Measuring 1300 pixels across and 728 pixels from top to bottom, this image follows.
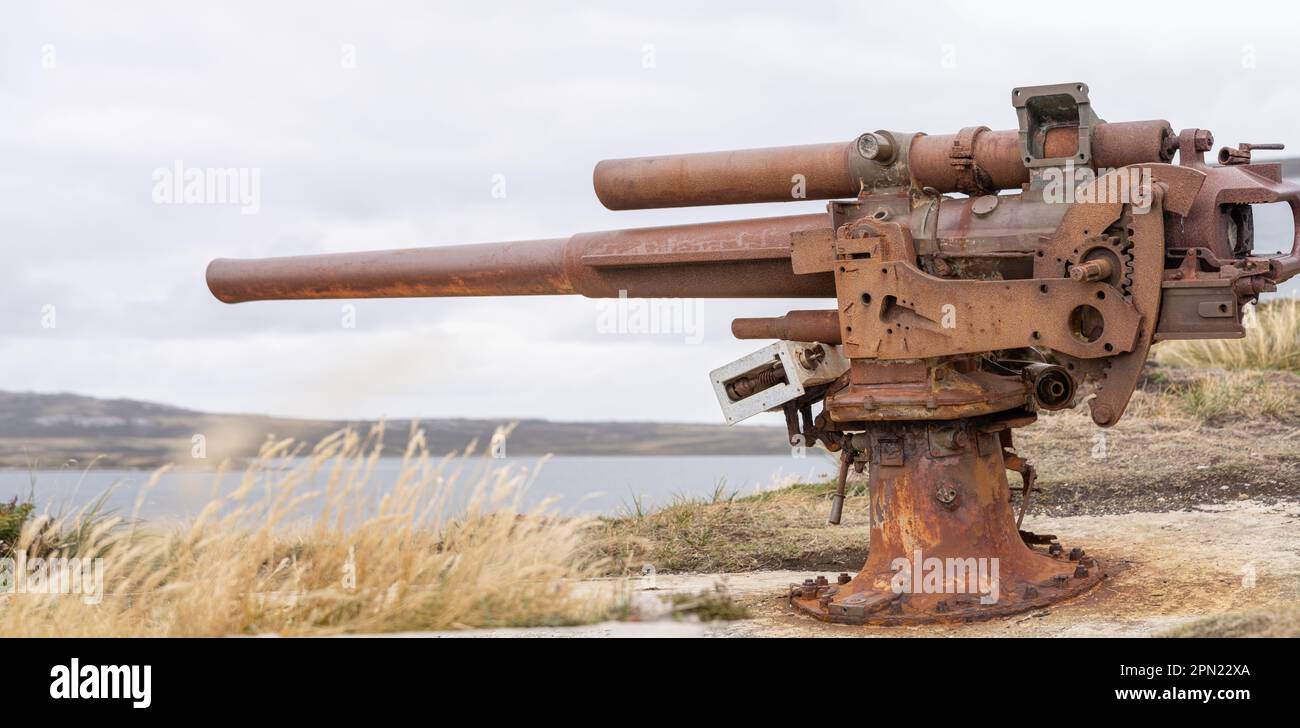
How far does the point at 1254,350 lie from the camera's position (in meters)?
16.6

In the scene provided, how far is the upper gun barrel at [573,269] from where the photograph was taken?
778cm

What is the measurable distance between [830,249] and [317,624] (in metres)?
3.17

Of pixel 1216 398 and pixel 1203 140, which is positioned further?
pixel 1216 398

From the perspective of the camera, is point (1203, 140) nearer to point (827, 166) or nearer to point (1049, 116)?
point (1049, 116)

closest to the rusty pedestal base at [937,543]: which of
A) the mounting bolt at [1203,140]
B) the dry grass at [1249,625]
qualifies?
the dry grass at [1249,625]

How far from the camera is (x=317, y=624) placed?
668cm

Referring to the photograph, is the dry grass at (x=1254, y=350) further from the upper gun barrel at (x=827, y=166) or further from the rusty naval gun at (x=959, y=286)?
the upper gun barrel at (x=827, y=166)

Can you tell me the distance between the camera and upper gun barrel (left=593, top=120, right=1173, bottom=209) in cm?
703

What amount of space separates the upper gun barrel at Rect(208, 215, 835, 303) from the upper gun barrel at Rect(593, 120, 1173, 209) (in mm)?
174

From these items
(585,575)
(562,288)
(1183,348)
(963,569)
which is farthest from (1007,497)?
(1183,348)

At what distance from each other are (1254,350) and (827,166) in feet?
35.9

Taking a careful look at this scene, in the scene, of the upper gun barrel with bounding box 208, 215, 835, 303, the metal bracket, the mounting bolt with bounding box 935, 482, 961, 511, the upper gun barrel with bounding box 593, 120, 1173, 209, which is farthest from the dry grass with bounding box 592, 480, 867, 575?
the metal bracket

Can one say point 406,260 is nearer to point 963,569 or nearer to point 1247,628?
point 963,569

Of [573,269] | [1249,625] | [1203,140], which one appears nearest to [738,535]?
[573,269]
